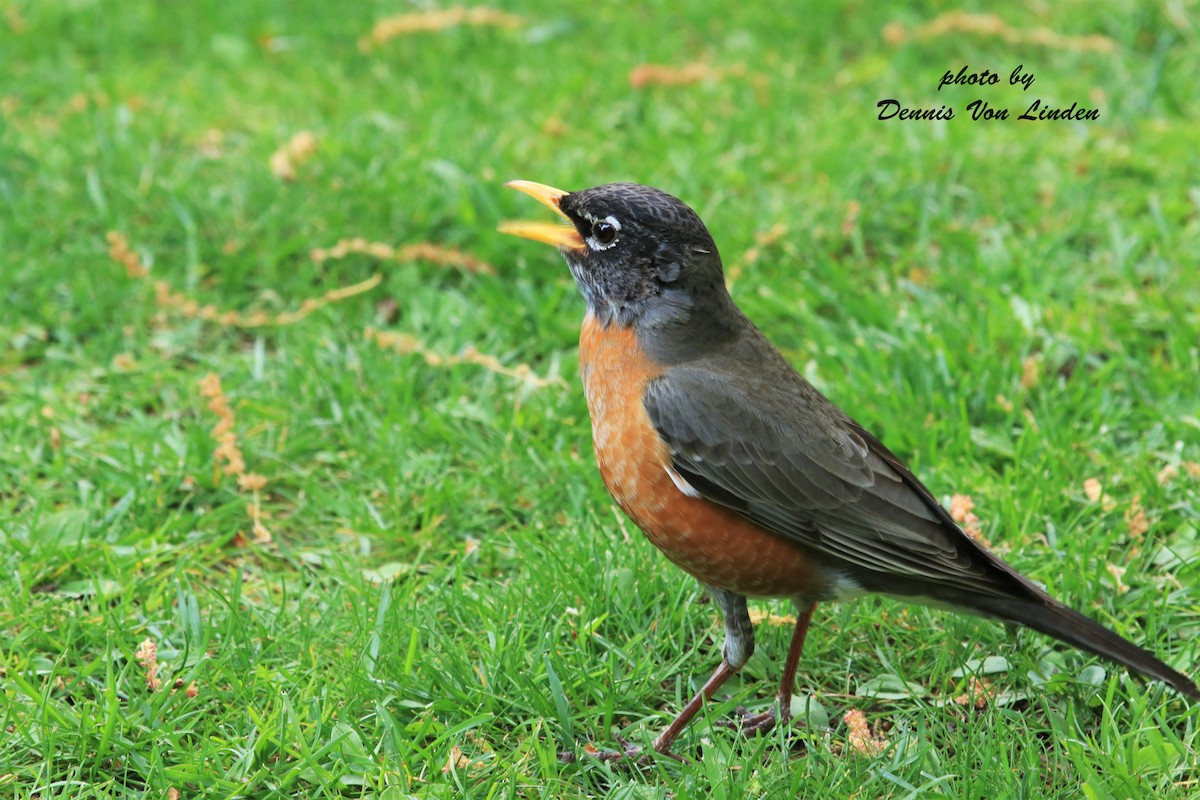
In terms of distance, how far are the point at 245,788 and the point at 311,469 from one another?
169 cm

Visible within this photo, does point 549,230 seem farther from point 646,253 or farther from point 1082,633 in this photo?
point 1082,633

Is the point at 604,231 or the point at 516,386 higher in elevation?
the point at 604,231

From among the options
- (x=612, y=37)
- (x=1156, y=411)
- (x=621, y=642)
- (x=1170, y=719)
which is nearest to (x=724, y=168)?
(x=612, y=37)

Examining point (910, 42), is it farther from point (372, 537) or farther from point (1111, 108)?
point (372, 537)

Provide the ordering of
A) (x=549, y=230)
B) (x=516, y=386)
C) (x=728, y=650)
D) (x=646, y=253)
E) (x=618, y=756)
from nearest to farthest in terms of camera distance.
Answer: (x=618, y=756), (x=728, y=650), (x=646, y=253), (x=549, y=230), (x=516, y=386)

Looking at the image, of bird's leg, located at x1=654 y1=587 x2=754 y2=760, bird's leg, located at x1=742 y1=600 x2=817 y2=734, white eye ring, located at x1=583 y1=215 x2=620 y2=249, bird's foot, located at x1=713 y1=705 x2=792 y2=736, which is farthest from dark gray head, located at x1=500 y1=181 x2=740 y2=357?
bird's foot, located at x1=713 y1=705 x2=792 y2=736

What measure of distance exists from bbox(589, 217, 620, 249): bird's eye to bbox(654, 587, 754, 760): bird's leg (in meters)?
1.07

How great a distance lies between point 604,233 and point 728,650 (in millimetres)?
1284

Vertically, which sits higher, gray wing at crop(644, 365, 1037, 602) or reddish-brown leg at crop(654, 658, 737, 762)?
gray wing at crop(644, 365, 1037, 602)

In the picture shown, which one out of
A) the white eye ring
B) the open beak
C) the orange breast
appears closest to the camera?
the orange breast

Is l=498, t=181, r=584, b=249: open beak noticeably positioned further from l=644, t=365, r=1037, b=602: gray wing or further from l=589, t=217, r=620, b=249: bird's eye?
l=644, t=365, r=1037, b=602: gray wing

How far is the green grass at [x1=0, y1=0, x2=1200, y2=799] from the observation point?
139 inches

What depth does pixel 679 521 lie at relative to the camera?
351 centimetres

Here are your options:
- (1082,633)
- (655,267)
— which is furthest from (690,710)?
(655,267)
